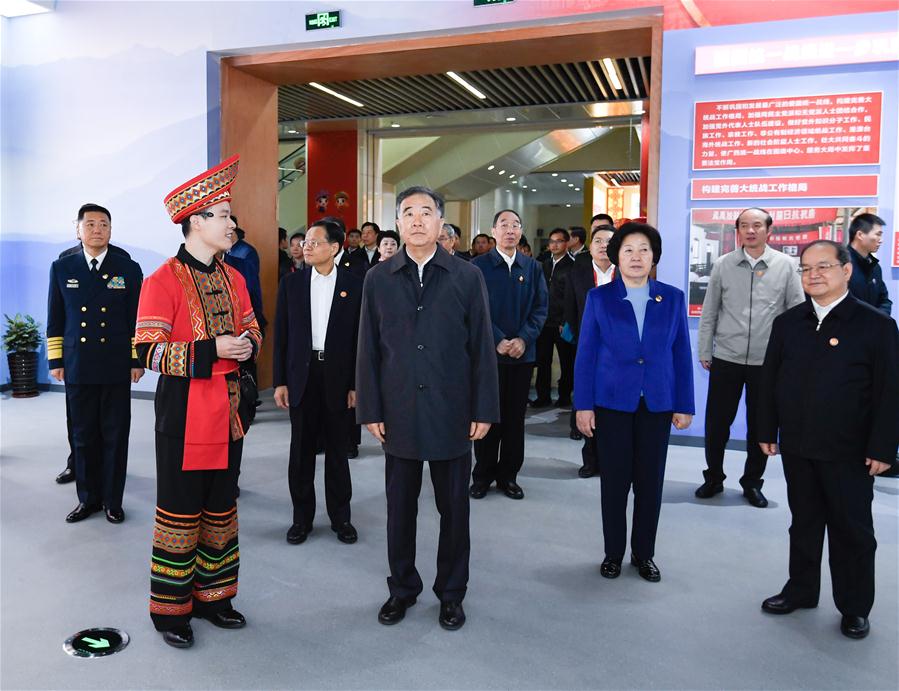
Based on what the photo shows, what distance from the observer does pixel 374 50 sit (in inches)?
252

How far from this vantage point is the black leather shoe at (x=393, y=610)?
2777 millimetres

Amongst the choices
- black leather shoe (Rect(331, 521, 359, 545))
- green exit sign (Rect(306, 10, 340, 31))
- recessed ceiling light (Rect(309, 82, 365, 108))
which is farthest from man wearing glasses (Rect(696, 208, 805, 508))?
recessed ceiling light (Rect(309, 82, 365, 108))

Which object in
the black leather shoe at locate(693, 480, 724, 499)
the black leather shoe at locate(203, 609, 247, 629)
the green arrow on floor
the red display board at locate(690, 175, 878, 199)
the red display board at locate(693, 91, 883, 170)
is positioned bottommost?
the green arrow on floor

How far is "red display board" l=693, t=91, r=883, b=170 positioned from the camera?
5098 millimetres

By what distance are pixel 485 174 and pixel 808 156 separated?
380 inches

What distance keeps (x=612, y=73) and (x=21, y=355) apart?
24.2ft

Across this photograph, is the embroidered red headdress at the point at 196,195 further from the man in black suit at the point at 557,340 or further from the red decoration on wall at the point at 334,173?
the red decoration on wall at the point at 334,173

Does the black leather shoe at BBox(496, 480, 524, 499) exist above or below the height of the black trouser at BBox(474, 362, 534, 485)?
below

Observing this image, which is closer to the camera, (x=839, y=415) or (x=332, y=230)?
(x=839, y=415)

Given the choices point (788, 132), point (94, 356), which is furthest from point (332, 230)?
point (788, 132)

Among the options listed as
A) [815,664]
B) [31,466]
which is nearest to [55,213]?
[31,466]

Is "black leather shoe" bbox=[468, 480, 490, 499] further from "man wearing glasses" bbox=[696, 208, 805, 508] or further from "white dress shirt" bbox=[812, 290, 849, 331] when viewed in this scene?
"white dress shirt" bbox=[812, 290, 849, 331]

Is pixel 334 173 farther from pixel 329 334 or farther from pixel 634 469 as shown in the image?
pixel 634 469

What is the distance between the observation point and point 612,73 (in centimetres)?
856
